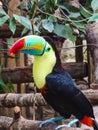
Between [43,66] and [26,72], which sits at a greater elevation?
[43,66]

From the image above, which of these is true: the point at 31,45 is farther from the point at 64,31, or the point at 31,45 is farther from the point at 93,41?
the point at 93,41

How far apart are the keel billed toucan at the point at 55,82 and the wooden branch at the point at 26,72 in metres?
1.17

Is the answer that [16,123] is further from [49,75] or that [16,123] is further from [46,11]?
[46,11]

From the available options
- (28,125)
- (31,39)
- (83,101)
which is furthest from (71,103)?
(31,39)

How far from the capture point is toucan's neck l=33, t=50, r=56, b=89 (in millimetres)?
1965

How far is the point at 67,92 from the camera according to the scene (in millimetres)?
1971

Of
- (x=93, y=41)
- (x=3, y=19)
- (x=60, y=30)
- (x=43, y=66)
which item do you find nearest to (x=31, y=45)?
(x=43, y=66)

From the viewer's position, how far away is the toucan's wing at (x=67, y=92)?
6.45 feet

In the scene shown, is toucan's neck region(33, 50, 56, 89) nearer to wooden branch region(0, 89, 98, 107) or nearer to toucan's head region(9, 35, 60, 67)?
toucan's head region(9, 35, 60, 67)

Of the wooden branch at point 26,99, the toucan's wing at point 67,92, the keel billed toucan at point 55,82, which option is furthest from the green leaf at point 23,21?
the wooden branch at point 26,99

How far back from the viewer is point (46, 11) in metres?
2.31

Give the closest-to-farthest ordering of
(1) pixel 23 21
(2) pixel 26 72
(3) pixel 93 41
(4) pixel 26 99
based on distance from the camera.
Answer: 1. (1) pixel 23 21
2. (4) pixel 26 99
3. (3) pixel 93 41
4. (2) pixel 26 72

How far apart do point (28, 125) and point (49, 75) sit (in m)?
0.24

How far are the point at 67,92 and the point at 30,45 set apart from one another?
0.27 m
